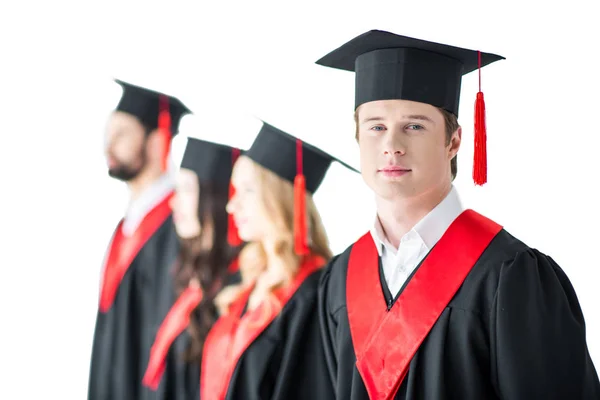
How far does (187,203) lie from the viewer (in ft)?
9.47

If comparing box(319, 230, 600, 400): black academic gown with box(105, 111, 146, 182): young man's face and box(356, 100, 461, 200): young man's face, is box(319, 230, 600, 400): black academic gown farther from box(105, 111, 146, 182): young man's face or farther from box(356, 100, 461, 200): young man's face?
box(105, 111, 146, 182): young man's face

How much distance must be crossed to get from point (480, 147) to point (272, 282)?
87 cm

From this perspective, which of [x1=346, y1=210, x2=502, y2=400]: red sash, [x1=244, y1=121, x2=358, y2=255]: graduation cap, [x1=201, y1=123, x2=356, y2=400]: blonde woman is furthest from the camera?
[x1=244, y1=121, x2=358, y2=255]: graduation cap

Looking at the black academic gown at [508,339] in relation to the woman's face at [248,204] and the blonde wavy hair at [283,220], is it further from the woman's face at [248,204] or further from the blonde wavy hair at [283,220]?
the woman's face at [248,204]

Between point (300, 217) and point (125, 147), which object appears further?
point (125, 147)

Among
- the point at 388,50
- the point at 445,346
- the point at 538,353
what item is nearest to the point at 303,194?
the point at 388,50

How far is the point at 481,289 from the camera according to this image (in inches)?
76.3

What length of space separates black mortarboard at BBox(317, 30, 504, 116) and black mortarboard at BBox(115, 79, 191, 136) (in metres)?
0.98

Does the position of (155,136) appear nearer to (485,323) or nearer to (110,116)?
(110,116)

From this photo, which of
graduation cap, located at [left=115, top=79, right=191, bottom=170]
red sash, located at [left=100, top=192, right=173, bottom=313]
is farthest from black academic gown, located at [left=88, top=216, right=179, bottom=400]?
graduation cap, located at [left=115, top=79, right=191, bottom=170]

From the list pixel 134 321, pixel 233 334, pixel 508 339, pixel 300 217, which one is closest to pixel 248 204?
pixel 300 217

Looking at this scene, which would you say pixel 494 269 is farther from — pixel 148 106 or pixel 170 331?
pixel 148 106

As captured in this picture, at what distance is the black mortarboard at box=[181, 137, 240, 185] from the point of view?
2822 millimetres

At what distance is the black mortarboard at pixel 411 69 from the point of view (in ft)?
6.69
